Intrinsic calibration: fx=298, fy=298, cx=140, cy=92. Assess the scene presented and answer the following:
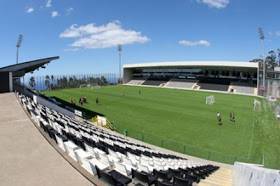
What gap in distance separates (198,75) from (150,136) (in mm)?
60839

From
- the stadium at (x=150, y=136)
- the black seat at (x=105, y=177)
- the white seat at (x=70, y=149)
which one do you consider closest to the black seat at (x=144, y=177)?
the stadium at (x=150, y=136)

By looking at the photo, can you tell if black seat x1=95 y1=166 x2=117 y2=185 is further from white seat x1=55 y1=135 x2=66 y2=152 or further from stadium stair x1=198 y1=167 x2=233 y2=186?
stadium stair x1=198 y1=167 x2=233 y2=186

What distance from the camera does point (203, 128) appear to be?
32.0 meters

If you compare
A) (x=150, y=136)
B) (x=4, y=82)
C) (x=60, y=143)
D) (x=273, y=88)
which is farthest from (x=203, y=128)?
→ (x=273, y=88)

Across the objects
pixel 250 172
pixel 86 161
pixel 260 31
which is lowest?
pixel 250 172

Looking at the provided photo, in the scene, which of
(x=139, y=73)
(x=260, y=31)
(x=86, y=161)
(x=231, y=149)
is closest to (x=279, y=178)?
(x=86, y=161)

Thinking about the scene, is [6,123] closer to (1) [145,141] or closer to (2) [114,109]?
(1) [145,141]

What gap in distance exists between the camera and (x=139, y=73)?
332 ft

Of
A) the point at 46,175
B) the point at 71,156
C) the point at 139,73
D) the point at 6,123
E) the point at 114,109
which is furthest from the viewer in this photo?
the point at 139,73

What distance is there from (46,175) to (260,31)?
68.6 meters

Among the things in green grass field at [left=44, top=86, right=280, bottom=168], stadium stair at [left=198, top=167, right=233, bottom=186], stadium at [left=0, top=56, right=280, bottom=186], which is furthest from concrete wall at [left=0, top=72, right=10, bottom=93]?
stadium stair at [left=198, top=167, right=233, bottom=186]

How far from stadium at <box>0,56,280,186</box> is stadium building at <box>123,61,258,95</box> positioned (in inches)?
13.8

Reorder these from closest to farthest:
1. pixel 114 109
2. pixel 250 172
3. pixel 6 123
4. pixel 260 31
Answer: pixel 250 172 < pixel 6 123 < pixel 114 109 < pixel 260 31

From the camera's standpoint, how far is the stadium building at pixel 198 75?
72.1 meters
